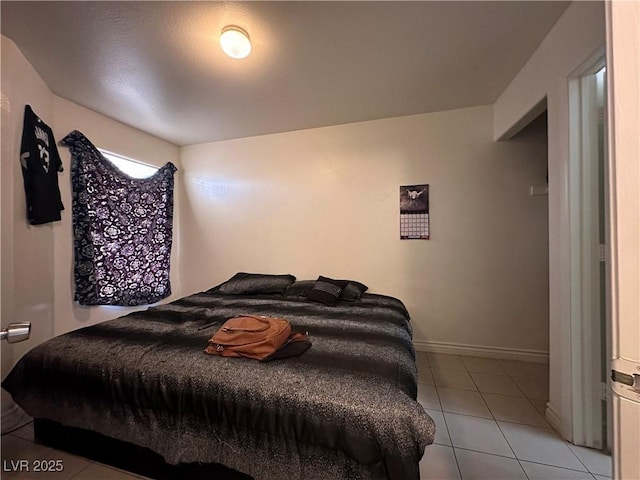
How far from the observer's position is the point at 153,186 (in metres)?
3.21

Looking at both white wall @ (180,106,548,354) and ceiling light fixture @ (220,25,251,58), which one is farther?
white wall @ (180,106,548,354)

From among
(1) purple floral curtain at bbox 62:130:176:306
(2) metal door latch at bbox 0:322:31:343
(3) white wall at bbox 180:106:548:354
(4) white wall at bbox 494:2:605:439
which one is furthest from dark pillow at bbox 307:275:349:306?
(1) purple floral curtain at bbox 62:130:176:306

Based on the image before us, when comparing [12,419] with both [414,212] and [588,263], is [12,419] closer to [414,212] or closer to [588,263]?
[414,212]

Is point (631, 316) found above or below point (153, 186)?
below

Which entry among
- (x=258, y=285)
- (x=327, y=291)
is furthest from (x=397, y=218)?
(x=258, y=285)

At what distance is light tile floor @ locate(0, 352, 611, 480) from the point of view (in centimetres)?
132

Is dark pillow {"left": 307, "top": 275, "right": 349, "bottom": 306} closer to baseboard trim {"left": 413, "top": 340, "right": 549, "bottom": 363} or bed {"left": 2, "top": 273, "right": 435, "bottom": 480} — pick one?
bed {"left": 2, "top": 273, "right": 435, "bottom": 480}

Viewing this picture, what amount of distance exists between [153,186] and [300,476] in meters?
3.39

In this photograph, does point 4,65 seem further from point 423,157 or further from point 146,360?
point 423,157

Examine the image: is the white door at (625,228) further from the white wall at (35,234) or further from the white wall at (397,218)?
the white wall at (35,234)

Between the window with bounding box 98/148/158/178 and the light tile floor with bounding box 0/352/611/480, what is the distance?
244cm

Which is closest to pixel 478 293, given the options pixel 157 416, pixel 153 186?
pixel 157 416

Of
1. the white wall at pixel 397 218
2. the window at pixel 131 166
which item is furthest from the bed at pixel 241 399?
the window at pixel 131 166

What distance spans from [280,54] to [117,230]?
246cm
